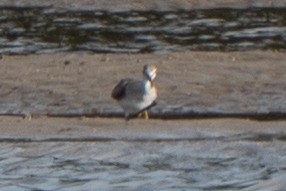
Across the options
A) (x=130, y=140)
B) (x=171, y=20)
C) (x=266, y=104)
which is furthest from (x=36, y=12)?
(x=130, y=140)

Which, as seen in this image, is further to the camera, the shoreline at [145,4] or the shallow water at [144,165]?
the shoreline at [145,4]

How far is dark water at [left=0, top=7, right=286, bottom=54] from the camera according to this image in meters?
18.5

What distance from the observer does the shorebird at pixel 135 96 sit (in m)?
13.5

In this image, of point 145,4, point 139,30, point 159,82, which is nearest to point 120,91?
point 159,82

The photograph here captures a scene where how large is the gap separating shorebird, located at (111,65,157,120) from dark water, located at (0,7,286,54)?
427cm

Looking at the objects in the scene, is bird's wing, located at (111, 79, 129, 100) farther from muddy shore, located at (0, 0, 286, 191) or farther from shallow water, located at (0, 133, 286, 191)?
shallow water, located at (0, 133, 286, 191)

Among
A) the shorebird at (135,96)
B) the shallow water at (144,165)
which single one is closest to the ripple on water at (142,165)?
the shallow water at (144,165)

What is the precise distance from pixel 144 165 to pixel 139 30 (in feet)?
28.5

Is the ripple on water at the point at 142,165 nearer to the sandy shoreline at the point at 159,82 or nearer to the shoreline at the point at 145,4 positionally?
the sandy shoreline at the point at 159,82

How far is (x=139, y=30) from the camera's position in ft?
65.3

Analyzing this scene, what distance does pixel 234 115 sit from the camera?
13930 millimetres

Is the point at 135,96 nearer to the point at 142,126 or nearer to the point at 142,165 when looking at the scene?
the point at 142,126

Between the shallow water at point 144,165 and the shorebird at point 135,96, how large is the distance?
45.1 inches

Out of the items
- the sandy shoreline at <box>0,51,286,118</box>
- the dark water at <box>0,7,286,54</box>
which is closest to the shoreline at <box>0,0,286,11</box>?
the dark water at <box>0,7,286,54</box>
